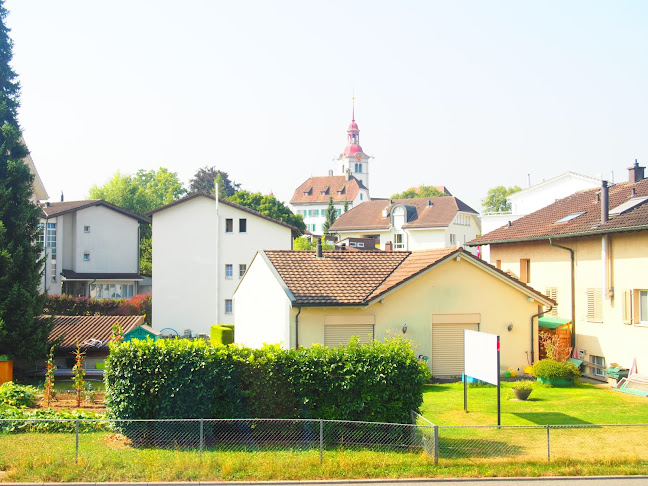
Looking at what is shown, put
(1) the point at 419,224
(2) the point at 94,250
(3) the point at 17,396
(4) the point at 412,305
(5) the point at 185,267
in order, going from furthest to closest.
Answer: (1) the point at 419,224
(2) the point at 94,250
(5) the point at 185,267
(4) the point at 412,305
(3) the point at 17,396

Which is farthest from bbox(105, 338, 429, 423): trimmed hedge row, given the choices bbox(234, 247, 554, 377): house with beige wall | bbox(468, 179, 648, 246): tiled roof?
bbox(468, 179, 648, 246): tiled roof

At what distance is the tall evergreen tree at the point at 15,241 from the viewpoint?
2888 centimetres

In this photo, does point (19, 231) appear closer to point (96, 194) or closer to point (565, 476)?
point (565, 476)

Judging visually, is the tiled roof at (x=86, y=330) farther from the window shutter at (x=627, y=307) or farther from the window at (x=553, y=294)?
the window shutter at (x=627, y=307)

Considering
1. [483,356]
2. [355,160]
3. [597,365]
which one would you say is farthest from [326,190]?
[483,356]

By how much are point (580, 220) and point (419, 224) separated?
6295 cm

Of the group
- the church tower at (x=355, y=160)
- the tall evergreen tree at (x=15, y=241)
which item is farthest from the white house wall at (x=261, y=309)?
the church tower at (x=355, y=160)

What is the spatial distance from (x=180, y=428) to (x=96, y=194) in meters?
84.0

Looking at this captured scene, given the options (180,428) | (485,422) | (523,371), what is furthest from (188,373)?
(523,371)

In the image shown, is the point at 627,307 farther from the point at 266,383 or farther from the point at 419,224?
the point at 419,224

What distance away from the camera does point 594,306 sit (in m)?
24.9

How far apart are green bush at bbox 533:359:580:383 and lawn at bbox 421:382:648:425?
38 cm

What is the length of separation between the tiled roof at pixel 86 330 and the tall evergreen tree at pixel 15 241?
4.22 feet

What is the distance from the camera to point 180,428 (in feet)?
48.1
